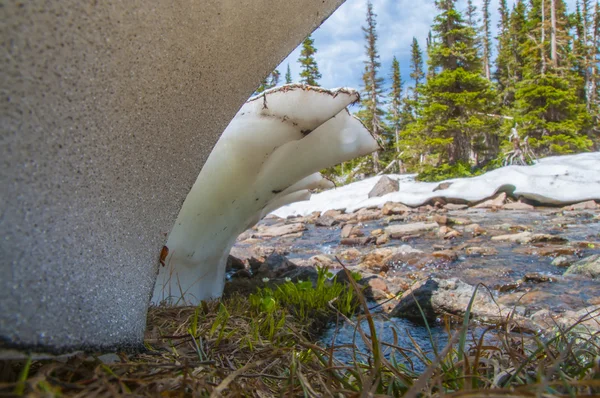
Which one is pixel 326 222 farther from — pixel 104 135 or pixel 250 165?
pixel 104 135

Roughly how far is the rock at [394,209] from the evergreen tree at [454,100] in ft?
26.5

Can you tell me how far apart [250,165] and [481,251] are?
3782mm

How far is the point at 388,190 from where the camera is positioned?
1212 centimetres

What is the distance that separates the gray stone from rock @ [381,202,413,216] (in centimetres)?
841

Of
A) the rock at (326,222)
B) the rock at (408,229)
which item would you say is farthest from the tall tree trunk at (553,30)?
the rock at (408,229)

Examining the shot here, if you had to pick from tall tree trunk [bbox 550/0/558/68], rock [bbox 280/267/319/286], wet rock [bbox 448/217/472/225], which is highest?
tall tree trunk [bbox 550/0/558/68]

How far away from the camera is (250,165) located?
176 centimetres

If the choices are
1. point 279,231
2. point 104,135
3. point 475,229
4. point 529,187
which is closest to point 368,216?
point 279,231

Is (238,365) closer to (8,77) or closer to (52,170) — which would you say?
(52,170)

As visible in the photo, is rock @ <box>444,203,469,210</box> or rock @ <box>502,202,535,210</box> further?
rock @ <box>444,203,469,210</box>

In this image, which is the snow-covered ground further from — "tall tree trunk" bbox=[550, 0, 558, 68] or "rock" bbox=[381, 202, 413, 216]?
"tall tree trunk" bbox=[550, 0, 558, 68]

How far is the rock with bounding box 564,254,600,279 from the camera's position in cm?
323

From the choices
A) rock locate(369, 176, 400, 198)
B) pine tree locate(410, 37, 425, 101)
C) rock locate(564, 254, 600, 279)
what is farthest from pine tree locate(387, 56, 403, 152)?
rock locate(564, 254, 600, 279)

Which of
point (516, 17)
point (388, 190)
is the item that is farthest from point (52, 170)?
point (516, 17)
